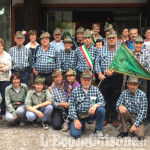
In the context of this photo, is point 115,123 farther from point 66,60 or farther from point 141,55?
point 66,60

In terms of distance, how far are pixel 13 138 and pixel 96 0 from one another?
625 cm

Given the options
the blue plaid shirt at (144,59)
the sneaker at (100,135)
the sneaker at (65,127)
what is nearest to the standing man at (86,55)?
the blue plaid shirt at (144,59)

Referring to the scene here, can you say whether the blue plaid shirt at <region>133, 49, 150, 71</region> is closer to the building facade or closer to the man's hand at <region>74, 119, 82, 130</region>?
the man's hand at <region>74, 119, 82, 130</region>

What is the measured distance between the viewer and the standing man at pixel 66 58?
606cm

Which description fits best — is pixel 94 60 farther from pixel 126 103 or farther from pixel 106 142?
pixel 106 142

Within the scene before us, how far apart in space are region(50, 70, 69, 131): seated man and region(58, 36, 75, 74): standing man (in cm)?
38

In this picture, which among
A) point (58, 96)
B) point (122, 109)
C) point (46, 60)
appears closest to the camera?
point (122, 109)

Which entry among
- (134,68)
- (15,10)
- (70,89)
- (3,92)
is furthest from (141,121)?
(15,10)

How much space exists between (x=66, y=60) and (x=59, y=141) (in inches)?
72.3

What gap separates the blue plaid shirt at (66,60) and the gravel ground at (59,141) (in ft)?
4.33

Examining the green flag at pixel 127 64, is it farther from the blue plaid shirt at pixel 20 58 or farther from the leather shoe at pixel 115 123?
the blue plaid shirt at pixel 20 58

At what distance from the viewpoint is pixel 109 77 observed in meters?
5.86

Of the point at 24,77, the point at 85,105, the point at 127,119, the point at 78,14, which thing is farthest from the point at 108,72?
the point at 78,14

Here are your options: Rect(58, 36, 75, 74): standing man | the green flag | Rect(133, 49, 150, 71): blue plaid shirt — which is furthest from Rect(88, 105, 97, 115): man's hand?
Rect(133, 49, 150, 71): blue plaid shirt
